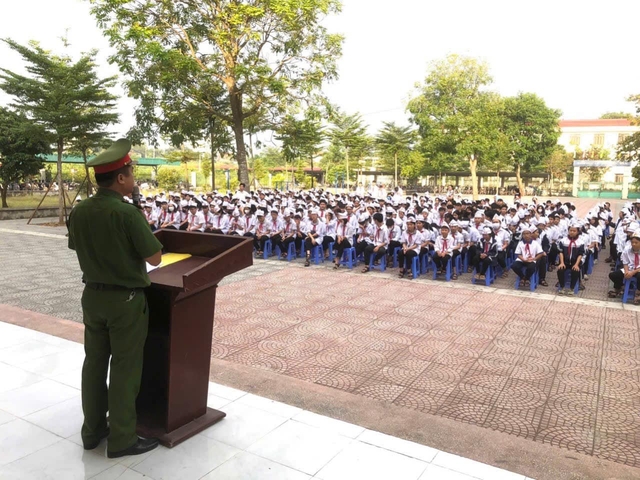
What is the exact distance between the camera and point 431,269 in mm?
9938

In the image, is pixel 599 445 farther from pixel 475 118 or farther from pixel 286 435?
pixel 475 118

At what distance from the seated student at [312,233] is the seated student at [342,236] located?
1.38 ft

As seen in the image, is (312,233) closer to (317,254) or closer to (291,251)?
(317,254)

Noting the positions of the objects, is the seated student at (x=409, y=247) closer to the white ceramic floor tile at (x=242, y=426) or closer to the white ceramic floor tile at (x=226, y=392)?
the white ceramic floor tile at (x=226, y=392)

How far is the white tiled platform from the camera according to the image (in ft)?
8.78

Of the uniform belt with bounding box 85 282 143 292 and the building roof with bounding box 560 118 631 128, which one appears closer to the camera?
the uniform belt with bounding box 85 282 143 292

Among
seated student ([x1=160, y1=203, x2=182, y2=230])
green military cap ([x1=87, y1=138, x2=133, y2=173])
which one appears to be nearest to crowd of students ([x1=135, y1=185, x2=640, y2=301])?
seated student ([x1=160, y1=203, x2=182, y2=230])

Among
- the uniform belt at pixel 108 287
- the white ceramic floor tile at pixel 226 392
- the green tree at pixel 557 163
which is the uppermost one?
the green tree at pixel 557 163

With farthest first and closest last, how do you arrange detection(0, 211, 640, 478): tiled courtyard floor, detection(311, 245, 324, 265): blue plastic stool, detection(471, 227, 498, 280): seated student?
detection(311, 245, 324, 265): blue plastic stool < detection(471, 227, 498, 280): seated student < detection(0, 211, 640, 478): tiled courtyard floor

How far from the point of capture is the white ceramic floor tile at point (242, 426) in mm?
3029

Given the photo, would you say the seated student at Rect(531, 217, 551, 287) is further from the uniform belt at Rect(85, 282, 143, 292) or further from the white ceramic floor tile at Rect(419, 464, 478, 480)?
the uniform belt at Rect(85, 282, 143, 292)

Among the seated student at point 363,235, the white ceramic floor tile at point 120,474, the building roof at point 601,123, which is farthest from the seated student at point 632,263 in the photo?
the building roof at point 601,123

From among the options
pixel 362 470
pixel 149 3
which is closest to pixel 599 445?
pixel 362 470

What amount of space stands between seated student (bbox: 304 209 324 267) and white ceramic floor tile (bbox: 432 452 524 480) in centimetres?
715
